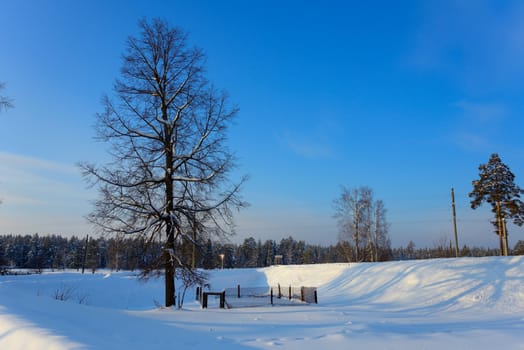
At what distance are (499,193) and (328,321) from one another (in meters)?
32.6

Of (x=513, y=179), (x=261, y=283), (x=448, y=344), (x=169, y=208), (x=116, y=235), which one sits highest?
(x=513, y=179)

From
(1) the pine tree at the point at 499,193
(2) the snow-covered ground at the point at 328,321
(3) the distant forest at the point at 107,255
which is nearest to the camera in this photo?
(2) the snow-covered ground at the point at 328,321

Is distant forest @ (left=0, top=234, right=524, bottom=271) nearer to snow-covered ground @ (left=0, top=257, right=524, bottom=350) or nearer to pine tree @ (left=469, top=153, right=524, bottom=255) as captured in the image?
snow-covered ground @ (left=0, top=257, right=524, bottom=350)

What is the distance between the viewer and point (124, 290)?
111ft

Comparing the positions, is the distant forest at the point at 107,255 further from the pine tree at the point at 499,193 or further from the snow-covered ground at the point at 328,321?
the pine tree at the point at 499,193

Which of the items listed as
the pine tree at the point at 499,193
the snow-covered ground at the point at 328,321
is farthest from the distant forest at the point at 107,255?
the pine tree at the point at 499,193

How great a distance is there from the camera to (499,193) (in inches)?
1399

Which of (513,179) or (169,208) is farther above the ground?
(513,179)

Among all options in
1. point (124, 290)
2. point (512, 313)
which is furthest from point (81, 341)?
point (124, 290)

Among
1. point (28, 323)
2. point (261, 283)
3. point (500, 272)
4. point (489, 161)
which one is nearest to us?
point (28, 323)

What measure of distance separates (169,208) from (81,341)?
967 cm

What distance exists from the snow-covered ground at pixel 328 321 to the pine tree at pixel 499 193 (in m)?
13.0

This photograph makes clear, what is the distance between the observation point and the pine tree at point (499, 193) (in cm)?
3462

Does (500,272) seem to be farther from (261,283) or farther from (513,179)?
(261,283)
